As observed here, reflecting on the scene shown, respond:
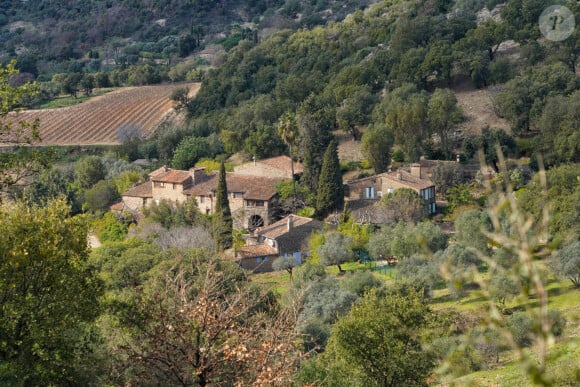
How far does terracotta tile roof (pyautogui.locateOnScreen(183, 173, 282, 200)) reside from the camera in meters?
43.3

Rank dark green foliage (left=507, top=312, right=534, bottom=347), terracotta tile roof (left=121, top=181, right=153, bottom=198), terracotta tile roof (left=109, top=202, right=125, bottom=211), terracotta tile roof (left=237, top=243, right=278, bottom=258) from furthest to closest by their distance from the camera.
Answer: terracotta tile roof (left=109, top=202, right=125, bottom=211) < terracotta tile roof (left=121, top=181, right=153, bottom=198) < terracotta tile roof (left=237, top=243, right=278, bottom=258) < dark green foliage (left=507, top=312, right=534, bottom=347)

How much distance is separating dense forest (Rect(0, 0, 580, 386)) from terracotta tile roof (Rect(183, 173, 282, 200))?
133 cm

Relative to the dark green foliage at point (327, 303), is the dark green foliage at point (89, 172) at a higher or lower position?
lower

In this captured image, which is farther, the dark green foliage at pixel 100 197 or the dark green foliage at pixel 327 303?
the dark green foliage at pixel 100 197

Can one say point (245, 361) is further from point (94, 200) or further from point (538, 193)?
point (94, 200)

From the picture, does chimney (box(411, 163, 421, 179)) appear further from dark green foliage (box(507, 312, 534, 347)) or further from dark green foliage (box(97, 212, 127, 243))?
dark green foliage (box(507, 312, 534, 347))

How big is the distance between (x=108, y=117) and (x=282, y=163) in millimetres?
29002

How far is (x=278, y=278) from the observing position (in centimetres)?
3562

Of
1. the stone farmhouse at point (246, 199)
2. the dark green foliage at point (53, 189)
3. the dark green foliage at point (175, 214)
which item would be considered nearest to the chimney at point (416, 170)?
the stone farmhouse at point (246, 199)

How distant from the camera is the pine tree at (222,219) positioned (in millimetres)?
38688

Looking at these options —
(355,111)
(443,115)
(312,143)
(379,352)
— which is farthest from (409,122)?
(379,352)

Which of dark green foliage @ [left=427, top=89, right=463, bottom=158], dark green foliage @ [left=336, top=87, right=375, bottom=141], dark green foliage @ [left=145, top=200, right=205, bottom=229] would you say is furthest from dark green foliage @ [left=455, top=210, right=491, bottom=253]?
dark green foliage @ [left=336, top=87, right=375, bottom=141]

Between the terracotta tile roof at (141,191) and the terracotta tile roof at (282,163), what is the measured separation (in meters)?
7.07

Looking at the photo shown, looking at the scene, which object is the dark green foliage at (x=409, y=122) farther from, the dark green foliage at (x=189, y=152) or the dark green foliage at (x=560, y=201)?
the dark green foliage at (x=189, y=152)
